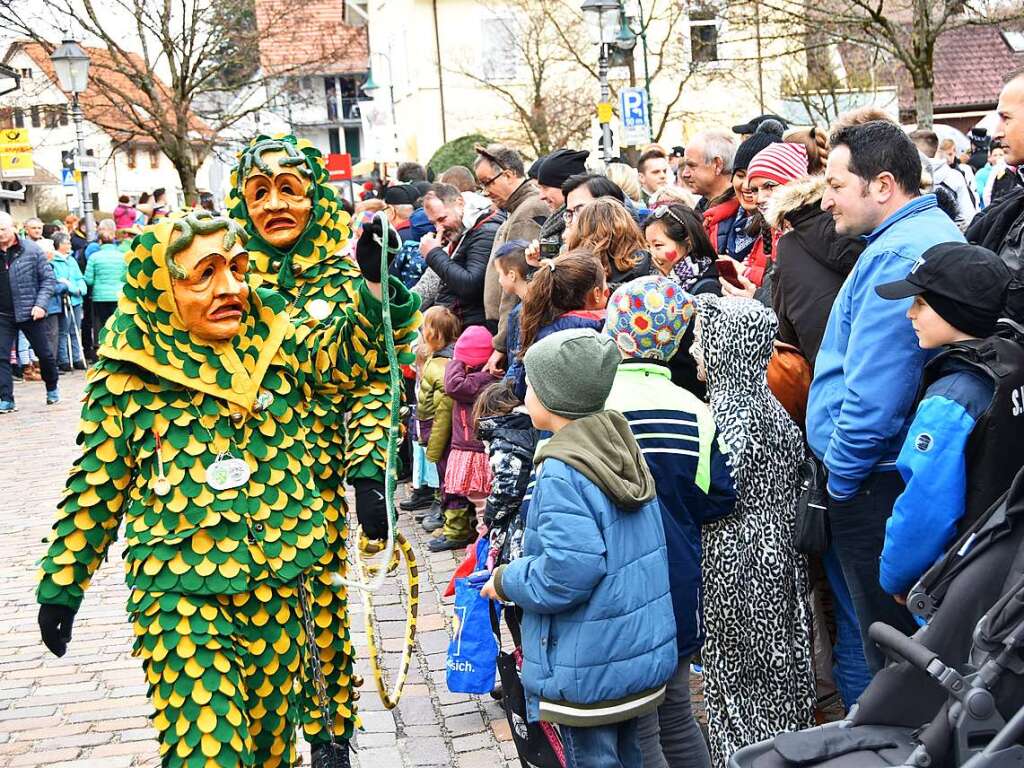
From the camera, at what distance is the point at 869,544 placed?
4.61m

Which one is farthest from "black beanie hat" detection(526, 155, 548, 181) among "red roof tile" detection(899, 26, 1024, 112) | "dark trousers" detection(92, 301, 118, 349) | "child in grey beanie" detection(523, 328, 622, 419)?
"red roof tile" detection(899, 26, 1024, 112)

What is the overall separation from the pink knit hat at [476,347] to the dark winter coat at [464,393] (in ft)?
0.13

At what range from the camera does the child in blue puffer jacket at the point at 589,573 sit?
3854 millimetres

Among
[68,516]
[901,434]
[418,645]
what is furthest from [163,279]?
[418,645]

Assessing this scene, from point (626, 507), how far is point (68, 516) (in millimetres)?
1783

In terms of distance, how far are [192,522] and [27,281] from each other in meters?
Result: 13.7

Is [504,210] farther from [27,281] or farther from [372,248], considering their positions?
[27,281]

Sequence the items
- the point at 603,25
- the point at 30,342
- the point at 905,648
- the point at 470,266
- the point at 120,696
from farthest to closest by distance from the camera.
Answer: the point at 603,25 < the point at 30,342 < the point at 470,266 < the point at 120,696 < the point at 905,648

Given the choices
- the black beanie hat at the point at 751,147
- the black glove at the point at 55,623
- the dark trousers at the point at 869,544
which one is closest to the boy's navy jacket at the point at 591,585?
the dark trousers at the point at 869,544

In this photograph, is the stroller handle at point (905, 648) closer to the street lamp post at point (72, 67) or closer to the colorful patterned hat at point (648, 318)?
the colorful patterned hat at point (648, 318)

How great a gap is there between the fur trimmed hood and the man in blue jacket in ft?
1.72

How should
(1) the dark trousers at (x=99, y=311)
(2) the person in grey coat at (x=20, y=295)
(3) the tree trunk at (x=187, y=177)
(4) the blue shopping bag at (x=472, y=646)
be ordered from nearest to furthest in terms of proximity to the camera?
(4) the blue shopping bag at (x=472, y=646)
(2) the person in grey coat at (x=20, y=295)
(1) the dark trousers at (x=99, y=311)
(3) the tree trunk at (x=187, y=177)

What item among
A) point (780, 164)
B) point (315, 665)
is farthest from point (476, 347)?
point (315, 665)

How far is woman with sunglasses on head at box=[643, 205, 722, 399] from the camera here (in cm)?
616
